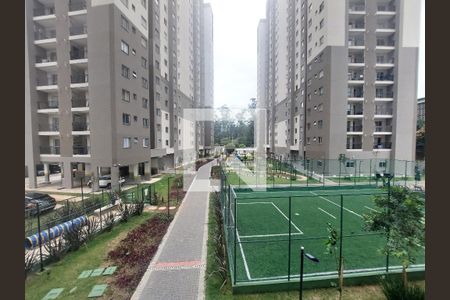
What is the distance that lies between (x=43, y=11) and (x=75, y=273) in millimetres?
25476

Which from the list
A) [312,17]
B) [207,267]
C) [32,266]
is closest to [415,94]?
[312,17]

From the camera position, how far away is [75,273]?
734 cm

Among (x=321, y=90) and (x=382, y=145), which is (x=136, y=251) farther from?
(x=382, y=145)

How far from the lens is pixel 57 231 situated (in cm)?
935

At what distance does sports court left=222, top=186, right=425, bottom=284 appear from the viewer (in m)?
7.61

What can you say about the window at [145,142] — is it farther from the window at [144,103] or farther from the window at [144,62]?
the window at [144,62]

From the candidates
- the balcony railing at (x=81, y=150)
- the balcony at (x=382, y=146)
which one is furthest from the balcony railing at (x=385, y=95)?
the balcony railing at (x=81, y=150)

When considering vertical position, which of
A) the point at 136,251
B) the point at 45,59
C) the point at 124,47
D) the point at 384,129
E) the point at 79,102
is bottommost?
the point at 136,251

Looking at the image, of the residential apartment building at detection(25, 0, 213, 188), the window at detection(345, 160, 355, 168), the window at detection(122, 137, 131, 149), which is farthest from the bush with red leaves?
the window at detection(345, 160, 355, 168)

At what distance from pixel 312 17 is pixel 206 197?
29.8m

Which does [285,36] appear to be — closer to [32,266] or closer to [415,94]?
[415,94]

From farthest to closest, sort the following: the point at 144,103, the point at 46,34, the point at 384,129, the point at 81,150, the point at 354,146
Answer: the point at 384,129, the point at 354,146, the point at 144,103, the point at 46,34, the point at 81,150

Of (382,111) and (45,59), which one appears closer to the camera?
(45,59)

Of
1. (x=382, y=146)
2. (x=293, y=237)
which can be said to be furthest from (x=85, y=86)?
(x=382, y=146)
